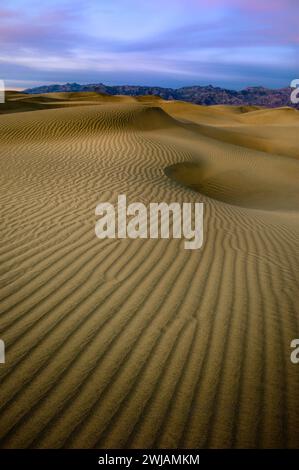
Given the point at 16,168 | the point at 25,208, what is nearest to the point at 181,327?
the point at 25,208

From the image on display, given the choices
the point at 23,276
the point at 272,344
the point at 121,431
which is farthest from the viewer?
the point at 23,276

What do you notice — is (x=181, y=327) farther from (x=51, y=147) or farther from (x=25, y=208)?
(x=51, y=147)

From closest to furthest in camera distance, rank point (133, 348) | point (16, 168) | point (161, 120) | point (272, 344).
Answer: point (133, 348) → point (272, 344) → point (16, 168) → point (161, 120)

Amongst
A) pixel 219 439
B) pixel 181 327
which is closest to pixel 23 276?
pixel 181 327

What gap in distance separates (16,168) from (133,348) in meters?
7.31

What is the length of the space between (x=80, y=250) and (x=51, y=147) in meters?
8.98

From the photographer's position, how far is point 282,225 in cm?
709

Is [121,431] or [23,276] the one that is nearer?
[121,431]

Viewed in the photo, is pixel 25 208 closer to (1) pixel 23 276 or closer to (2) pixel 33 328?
(1) pixel 23 276

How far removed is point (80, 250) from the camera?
4.56 metres

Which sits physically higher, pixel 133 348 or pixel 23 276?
pixel 23 276
